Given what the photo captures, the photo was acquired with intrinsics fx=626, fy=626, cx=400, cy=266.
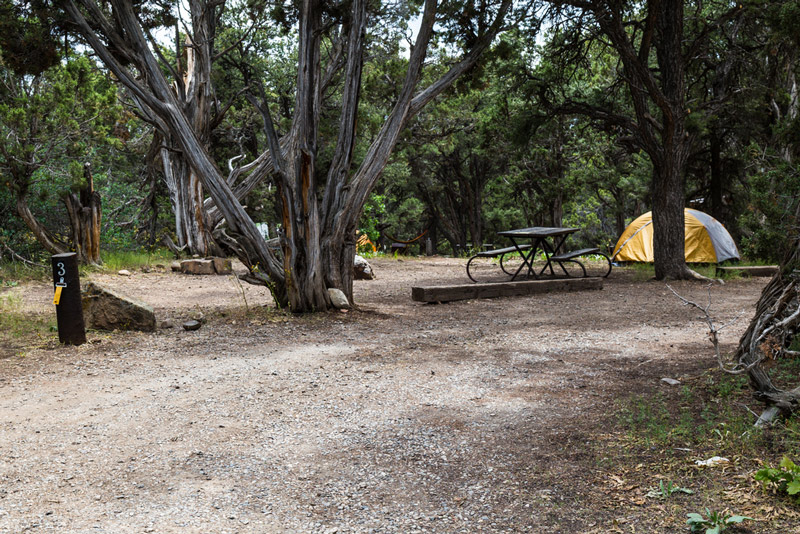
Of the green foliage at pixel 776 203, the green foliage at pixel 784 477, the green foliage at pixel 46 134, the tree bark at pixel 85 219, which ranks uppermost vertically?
the green foliage at pixel 46 134

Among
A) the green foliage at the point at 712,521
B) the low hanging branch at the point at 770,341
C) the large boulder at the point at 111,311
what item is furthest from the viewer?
the large boulder at the point at 111,311

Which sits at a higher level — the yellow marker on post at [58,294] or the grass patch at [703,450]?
the yellow marker on post at [58,294]

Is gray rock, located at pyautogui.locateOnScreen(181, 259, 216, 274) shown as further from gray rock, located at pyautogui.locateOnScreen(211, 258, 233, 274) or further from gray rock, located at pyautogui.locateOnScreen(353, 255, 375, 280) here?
gray rock, located at pyautogui.locateOnScreen(353, 255, 375, 280)

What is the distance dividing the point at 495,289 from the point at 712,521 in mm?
8061

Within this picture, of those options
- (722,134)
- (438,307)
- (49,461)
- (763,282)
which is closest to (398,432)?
(49,461)

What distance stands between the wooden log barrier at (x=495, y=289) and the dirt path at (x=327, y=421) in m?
1.67

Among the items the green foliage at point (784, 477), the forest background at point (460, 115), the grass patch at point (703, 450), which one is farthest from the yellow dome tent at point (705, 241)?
the green foliage at point (784, 477)

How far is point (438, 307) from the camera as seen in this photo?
9.69 meters

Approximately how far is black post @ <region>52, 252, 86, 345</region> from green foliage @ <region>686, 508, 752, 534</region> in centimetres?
616

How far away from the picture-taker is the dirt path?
119 inches

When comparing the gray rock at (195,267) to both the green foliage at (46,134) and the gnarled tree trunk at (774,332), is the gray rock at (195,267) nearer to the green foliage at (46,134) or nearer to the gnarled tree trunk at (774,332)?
the green foliage at (46,134)

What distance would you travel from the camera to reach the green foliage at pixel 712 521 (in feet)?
8.53

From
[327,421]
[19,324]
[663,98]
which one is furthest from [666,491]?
[663,98]

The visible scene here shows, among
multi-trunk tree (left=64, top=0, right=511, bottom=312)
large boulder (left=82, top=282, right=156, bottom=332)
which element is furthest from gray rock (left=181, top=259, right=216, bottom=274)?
large boulder (left=82, top=282, right=156, bottom=332)
